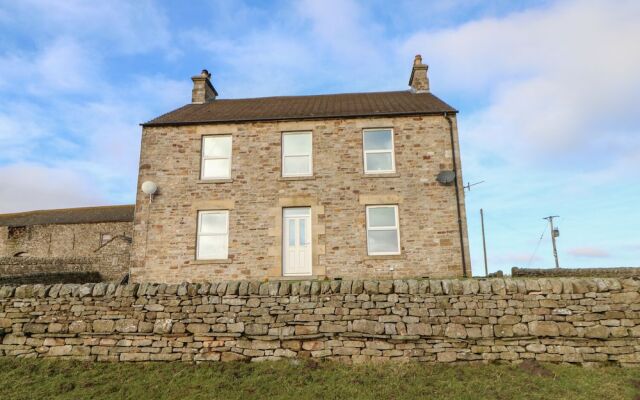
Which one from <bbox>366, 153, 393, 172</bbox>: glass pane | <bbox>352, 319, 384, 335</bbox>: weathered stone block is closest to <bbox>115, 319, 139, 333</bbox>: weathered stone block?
<bbox>352, 319, 384, 335</bbox>: weathered stone block

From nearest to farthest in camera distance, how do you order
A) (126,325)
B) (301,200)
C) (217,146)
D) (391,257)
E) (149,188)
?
1. (126,325)
2. (391,257)
3. (301,200)
4. (149,188)
5. (217,146)

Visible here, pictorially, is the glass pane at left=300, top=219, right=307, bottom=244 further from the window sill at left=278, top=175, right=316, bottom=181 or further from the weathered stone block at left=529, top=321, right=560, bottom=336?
the weathered stone block at left=529, top=321, right=560, bottom=336

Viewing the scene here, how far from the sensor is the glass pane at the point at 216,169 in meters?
14.6

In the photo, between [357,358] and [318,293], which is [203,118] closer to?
→ [318,293]

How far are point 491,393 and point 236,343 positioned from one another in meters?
4.58

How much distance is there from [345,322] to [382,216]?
21.4ft

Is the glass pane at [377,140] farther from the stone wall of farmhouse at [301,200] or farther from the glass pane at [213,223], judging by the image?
the glass pane at [213,223]

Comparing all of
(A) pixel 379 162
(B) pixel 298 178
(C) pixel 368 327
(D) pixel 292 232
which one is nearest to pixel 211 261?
(D) pixel 292 232

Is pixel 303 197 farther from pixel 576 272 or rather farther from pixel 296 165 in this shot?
pixel 576 272

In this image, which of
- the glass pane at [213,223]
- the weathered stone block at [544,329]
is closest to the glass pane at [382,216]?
the glass pane at [213,223]

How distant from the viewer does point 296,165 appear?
14516 mm

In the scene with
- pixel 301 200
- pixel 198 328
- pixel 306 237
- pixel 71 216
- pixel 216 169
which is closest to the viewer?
pixel 198 328

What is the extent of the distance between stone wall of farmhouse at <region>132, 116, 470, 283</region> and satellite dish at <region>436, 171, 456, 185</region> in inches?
6.9

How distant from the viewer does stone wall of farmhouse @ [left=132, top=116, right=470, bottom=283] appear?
1343 centimetres
